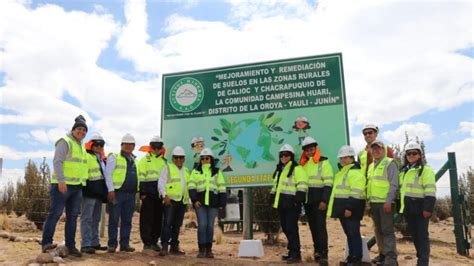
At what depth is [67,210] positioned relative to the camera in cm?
645

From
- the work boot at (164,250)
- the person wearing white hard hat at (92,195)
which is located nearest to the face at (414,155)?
the work boot at (164,250)

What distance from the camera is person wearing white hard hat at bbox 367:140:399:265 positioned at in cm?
626

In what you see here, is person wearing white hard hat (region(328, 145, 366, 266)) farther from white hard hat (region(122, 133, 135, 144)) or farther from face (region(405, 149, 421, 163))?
white hard hat (region(122, 133, 135, 144))

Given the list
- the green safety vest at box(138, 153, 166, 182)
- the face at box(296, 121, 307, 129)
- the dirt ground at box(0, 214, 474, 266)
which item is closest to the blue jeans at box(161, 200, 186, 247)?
the dirt ground at box(0, 214, 474, 266)

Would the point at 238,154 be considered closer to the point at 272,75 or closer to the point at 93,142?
the point at 272,75

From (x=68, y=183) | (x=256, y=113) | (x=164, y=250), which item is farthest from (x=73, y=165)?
A: (x=256, y=113)

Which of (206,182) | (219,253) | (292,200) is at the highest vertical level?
(206,182)

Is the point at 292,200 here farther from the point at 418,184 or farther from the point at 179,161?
the point at 179,161

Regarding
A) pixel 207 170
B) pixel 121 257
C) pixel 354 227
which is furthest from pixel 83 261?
pixel 354 227

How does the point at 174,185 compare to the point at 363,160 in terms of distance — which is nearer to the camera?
the point at 363,160

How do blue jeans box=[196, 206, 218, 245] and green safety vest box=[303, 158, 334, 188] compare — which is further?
blue jeans box=[196, 206, 218, 245]

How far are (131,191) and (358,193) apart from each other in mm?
3765

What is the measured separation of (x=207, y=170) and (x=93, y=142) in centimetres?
203

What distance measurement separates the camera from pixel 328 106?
8508 mm
